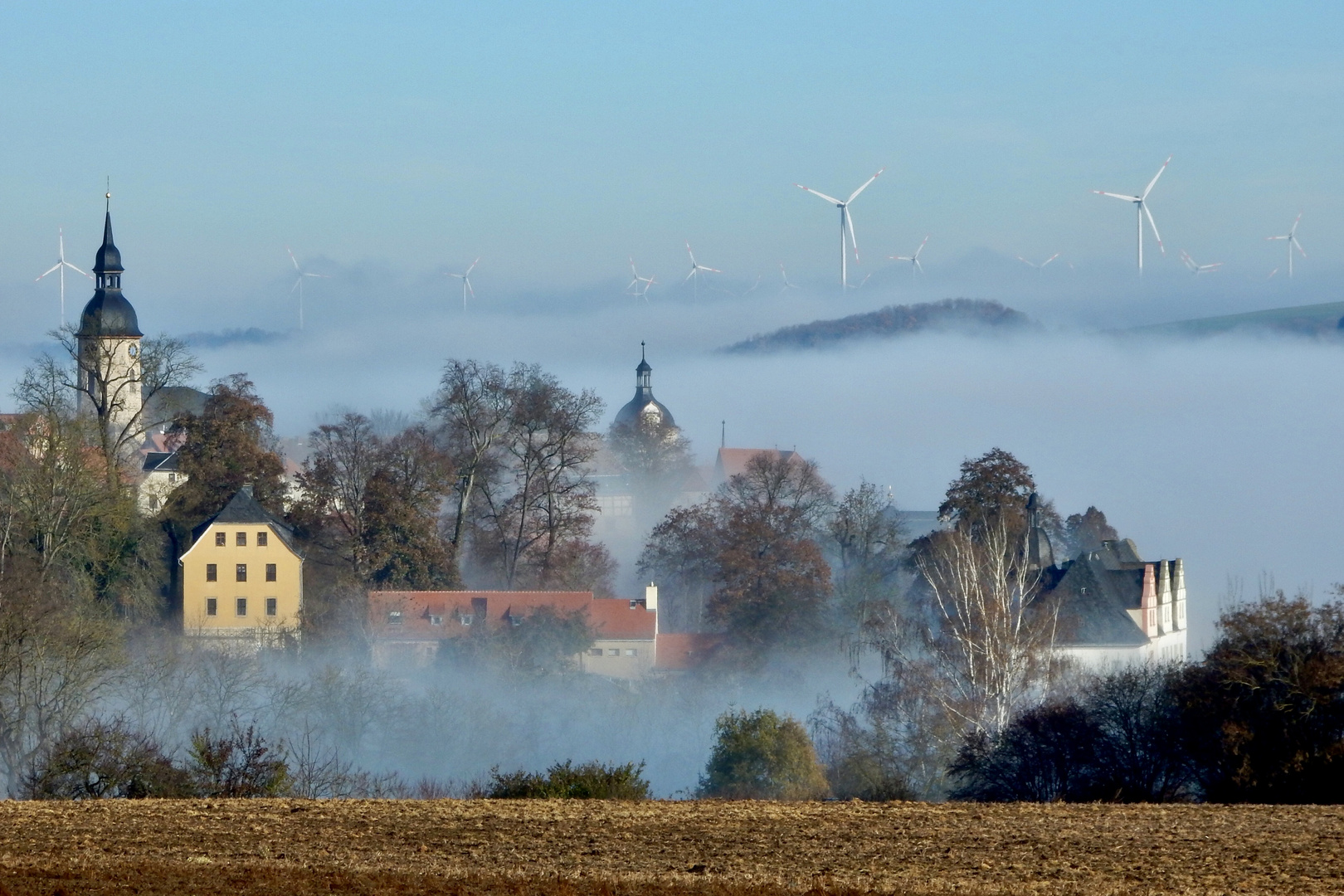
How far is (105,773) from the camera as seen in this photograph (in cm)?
3106

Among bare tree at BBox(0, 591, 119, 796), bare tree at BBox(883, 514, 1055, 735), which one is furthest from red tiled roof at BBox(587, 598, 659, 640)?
bare tree at BBox(0, 591, 119, 796)

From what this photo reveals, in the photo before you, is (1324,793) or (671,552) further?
(671,552)

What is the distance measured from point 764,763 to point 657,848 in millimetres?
20558

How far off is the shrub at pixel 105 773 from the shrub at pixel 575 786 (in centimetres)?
515

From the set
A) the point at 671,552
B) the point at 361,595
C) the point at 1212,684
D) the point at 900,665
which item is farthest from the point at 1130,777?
the point at 671,552

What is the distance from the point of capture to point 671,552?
249ft

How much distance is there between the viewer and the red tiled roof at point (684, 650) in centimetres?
6700

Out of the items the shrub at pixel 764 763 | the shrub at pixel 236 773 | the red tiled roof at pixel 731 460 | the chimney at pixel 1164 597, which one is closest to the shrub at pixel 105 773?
the shrub at pixel 236 773

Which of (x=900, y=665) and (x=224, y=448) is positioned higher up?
(x=224, y=448)

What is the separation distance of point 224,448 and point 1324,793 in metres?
47.6

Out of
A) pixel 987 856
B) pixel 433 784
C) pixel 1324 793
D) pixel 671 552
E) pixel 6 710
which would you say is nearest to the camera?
pixel 987 856

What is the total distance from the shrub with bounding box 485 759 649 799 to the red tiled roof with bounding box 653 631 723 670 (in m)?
36.6

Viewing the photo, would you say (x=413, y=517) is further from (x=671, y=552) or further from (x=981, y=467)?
(x=981, y=467)

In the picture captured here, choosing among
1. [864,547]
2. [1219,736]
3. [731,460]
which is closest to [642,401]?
[731,460]
